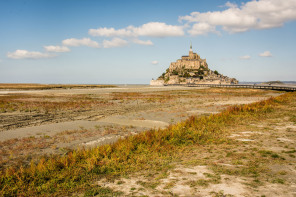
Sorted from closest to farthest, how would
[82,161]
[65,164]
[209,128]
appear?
1. [65,164]
2. [82,161]
3. [209,128]

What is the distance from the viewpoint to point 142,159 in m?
7.83

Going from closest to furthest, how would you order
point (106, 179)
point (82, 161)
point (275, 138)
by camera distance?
point (106, 179)
point (82, 161)
point (275, 138)

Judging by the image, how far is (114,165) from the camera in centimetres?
726

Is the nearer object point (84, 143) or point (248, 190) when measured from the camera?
point (248, 190)

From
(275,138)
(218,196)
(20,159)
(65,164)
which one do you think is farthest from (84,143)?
(275,138)

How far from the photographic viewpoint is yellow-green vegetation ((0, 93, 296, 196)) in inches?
227

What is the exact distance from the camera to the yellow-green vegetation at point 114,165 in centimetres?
577

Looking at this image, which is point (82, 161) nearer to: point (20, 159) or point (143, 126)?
point (20, 159)

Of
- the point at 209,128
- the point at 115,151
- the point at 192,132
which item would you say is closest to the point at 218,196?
the point at 115,151

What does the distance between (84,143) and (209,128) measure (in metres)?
7.18

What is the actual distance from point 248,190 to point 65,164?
18.6ft

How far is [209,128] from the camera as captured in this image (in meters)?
12.7

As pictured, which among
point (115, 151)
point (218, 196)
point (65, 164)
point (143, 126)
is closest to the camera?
point (218, 196)

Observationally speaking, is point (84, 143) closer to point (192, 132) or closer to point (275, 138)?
point (192, 132)
